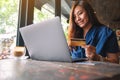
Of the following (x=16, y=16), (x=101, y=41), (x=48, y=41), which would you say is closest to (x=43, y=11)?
(x=16, y=16)

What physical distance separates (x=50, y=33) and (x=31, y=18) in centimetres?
127

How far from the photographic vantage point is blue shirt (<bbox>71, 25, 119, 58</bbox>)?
6.21 feet

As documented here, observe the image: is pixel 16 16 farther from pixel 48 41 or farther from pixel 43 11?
pixel 48 41

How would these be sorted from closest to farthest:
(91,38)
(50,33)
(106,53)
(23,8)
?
1. (50,33)
2. (106,53)
3. (91,38)
4. (23,8)

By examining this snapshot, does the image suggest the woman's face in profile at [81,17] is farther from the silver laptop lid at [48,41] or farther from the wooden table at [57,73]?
the wooden table at [57,73]

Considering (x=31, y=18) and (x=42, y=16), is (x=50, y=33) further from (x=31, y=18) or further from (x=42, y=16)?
(x=42, y=16)

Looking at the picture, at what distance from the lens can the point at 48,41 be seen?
119 centimetres

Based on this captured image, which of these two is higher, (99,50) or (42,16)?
(42,16)

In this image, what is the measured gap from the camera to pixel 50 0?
9.88 ft

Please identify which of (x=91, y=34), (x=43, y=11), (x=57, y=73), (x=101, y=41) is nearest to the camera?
(x=57, y=73)

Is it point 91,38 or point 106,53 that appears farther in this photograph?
point 91,38

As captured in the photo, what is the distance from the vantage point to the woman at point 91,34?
188cm

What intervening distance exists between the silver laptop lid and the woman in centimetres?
53

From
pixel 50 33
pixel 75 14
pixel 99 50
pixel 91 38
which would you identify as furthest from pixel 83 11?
pixel 50 33
